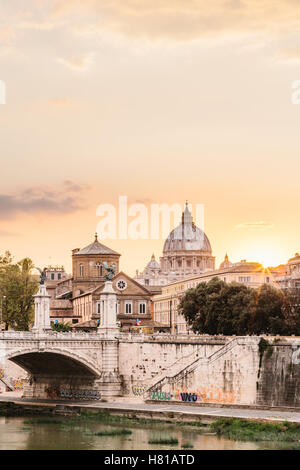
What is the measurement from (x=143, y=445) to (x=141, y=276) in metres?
134

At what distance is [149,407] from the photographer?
5997 cm

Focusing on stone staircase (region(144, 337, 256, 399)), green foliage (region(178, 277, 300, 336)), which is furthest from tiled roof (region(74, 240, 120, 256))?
stone staircase (region(144, 337, 256, 399))

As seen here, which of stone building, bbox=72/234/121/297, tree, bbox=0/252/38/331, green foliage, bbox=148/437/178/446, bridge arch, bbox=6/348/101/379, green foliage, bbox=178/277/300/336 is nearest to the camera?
green foliage, bbox=148/437/178/446

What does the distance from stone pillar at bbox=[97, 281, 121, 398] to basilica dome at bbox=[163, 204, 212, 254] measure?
118421mm

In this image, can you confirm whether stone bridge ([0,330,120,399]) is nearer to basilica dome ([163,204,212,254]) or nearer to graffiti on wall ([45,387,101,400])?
graffiti on wall ([45,387,101,400])

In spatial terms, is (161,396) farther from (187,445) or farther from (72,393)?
(187,445)

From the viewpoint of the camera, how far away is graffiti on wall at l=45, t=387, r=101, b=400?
66188mm

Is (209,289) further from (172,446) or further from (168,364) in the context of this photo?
(172,446)

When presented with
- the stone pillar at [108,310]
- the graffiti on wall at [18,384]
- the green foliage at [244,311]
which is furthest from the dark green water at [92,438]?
the green foliage at [244,311]

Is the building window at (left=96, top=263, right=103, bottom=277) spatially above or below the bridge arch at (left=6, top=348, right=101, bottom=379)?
above

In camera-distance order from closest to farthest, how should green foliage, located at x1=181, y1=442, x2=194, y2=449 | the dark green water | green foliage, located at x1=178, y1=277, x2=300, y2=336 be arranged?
green foliage, located at x1=181, y1=442, x2=194, y2=449
the dark green water
green foliage, located at x1=178, y1=277, x2=300, y2=336
